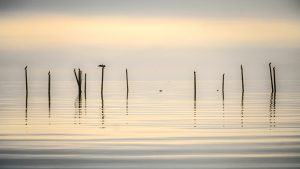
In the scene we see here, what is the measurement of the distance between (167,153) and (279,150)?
284 cm

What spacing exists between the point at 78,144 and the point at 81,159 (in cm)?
313

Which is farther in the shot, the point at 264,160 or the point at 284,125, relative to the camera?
the point at 284,125

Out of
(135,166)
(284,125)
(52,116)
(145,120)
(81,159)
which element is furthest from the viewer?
(52,116)

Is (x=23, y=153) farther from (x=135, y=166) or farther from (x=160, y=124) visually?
(x=160, y=124)

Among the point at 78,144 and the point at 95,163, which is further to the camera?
the point at 78,144

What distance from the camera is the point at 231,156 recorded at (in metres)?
16.2

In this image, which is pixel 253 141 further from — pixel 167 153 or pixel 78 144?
pixel 78 144

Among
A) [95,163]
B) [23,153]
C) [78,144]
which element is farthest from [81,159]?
[78,144]

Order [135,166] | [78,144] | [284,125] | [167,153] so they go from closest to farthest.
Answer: [135,166] < [167,153] < [78,144] < [284,125]

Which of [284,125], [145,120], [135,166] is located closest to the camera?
[135,166]

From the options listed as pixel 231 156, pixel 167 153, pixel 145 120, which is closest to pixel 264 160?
pixel 231 156

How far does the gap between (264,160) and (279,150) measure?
1842 mm

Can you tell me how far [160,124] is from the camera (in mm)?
25734

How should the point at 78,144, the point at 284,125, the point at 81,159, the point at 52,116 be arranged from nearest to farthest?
the point at 81,159 < the point at 78,144 < the point at 284,125 < the point at 52,116
